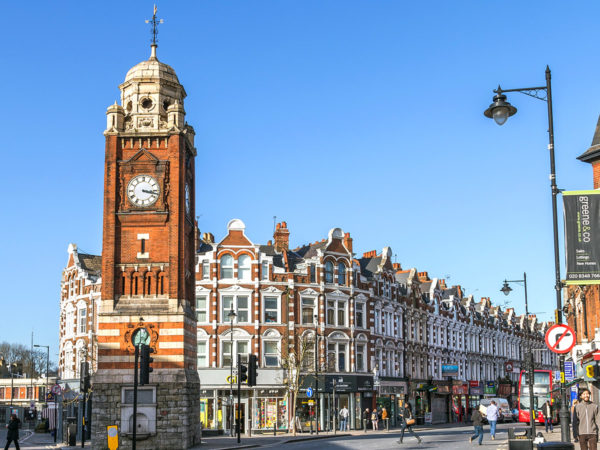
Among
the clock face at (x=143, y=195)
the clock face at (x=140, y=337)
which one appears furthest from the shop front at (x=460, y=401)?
the clock face at (x=143, y=195)

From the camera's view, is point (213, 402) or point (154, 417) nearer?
point (154, 417)

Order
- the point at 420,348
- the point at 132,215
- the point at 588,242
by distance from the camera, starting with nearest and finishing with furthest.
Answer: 1. the point at 588,242
2. the point at 132,215
3. the point at 420,348

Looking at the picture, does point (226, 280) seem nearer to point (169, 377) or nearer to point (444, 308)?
point (169, 377)

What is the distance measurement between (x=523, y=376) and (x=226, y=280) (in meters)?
24.0

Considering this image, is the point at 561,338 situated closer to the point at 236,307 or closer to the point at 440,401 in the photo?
the point at 236,307

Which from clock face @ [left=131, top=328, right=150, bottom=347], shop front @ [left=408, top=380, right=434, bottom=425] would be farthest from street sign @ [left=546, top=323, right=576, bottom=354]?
shop front @ [left=408, top=380, right=434, bottom=425]

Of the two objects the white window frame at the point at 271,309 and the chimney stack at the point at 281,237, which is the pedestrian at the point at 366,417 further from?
the chimney stack at the point at 281,237

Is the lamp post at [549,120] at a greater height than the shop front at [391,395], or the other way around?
the lamp post at [549,120]

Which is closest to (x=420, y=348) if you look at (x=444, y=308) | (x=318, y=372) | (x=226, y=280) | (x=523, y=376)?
(x=444, y=308)

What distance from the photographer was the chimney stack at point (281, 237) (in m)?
64.9

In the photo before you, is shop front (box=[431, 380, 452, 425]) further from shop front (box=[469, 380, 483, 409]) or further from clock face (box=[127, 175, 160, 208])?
clock face (box=[127, 175, 160, 208])

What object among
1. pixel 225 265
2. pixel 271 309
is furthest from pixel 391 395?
pixel 225 265

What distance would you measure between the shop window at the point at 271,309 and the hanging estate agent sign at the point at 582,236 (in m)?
40.5

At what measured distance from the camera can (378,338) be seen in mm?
68188
